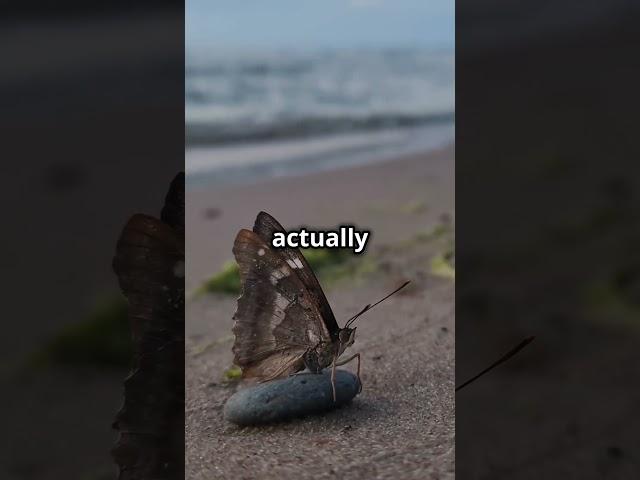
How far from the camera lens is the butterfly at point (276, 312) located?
1321 mm

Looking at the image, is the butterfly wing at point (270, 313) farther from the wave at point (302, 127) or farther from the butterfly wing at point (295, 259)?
the wave at point (302, 127)

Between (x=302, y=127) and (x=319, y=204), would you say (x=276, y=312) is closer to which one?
(x=319, y=204)

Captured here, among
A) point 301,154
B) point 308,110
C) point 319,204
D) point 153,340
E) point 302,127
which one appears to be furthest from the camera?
point 308,110

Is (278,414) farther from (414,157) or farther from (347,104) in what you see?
(347,104)

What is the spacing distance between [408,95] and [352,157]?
1471 mm

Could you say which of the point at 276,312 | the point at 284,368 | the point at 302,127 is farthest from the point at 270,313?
the point at 302,127

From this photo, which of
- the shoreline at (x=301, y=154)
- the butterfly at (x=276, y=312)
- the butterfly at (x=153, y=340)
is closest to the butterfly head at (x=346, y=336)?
the butterfly at (x=276, y=312)

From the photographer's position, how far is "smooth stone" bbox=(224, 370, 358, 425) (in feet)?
4.47

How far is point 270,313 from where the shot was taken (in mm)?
1343

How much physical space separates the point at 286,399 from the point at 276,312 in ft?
0.58

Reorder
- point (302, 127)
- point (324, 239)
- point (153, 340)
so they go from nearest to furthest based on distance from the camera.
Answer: point (153, 340), point (324, 239), point (302, 127)

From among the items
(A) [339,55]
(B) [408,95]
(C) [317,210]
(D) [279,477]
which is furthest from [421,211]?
(A) [339,55]

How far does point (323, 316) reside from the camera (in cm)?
133
